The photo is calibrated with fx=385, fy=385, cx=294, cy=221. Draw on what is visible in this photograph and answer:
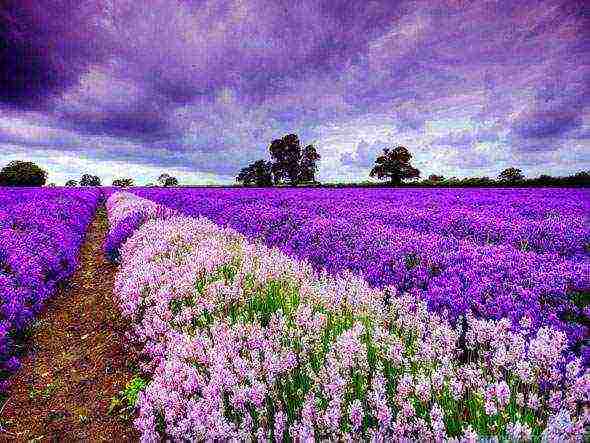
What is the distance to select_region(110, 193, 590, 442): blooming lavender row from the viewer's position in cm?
196

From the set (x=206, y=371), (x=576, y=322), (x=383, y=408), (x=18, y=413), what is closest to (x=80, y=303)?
(x=18, y=413)

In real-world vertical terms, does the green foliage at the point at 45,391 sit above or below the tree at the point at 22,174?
below

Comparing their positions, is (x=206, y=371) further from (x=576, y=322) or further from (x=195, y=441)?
(x=576, y=322)

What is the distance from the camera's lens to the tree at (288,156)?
66.9 metres

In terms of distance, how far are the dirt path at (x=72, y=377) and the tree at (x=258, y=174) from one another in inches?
2442

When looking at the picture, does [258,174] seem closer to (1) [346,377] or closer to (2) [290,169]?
(2) [290,169]

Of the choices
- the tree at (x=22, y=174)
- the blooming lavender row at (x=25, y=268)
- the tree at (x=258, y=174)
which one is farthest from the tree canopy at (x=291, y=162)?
the blooming lavender row at (x=25, y=268)

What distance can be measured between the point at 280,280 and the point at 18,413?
2931mm

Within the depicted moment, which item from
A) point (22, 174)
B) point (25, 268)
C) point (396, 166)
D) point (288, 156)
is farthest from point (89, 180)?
point (25, 268)

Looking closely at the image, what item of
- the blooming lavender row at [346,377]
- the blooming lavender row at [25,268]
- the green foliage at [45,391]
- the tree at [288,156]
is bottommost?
the green foliage at [45,391]

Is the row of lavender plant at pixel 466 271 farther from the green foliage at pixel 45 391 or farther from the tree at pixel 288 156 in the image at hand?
the tree at pixel 288 156

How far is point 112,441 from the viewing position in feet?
10.5

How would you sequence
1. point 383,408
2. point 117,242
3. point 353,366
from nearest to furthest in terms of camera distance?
point 383,408 < point 353,366 < point 117,242

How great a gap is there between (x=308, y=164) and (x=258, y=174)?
1038cm
